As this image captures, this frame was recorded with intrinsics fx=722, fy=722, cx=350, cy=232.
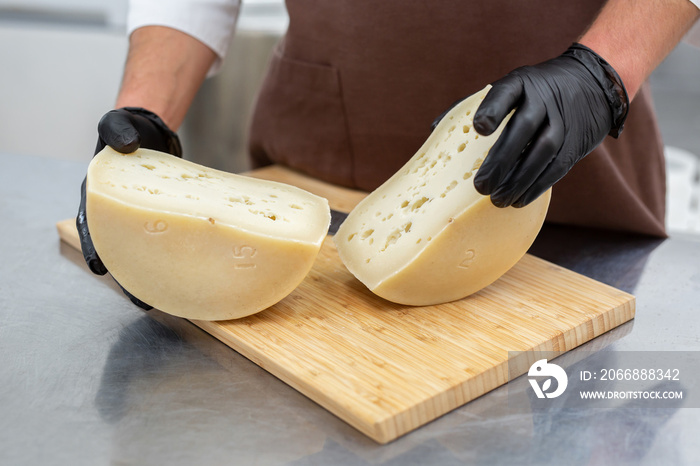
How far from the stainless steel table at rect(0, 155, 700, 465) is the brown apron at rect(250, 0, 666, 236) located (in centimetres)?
25

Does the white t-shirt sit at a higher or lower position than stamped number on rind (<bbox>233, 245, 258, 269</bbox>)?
higher

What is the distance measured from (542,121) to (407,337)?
357 mm

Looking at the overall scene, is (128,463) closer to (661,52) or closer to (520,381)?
(520,381)

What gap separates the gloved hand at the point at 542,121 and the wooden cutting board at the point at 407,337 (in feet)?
0.65

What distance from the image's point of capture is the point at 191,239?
97 centimetres

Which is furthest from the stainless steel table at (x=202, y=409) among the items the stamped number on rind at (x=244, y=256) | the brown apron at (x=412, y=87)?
the brown apron at (x=412, y=87)

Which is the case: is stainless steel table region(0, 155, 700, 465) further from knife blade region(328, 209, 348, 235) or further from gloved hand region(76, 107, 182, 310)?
knife blade region(328, 209, 348, 235)

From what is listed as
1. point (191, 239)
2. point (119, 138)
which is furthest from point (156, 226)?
point (119, 138)

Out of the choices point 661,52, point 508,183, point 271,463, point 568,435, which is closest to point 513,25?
point 661,52

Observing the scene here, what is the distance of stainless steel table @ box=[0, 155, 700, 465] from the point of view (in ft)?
2.70

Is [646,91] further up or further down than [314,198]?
further up

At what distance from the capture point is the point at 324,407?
91cm

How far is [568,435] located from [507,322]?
26 cm

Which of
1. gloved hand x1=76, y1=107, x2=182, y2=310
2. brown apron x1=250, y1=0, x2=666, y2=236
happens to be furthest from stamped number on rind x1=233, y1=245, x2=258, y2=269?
brown apron x1=250, y1=0, x2=666, y2=236
